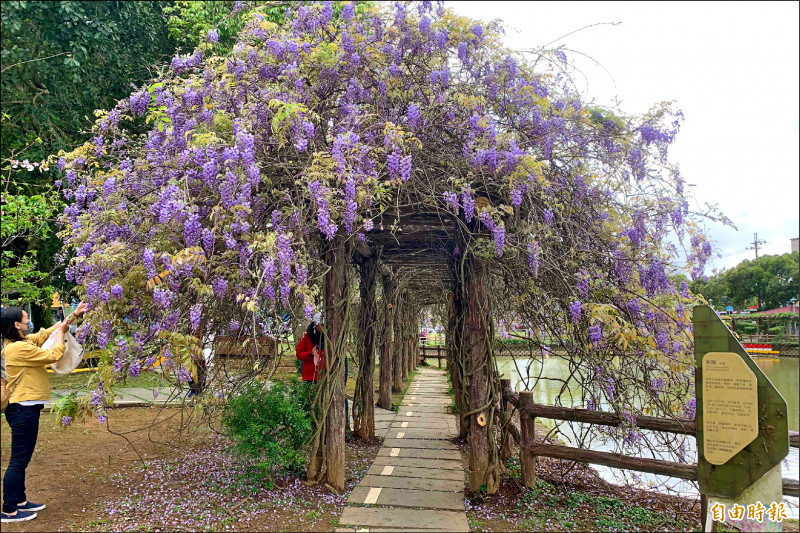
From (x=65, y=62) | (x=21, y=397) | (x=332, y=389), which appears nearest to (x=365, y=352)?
(x=332, y=389)

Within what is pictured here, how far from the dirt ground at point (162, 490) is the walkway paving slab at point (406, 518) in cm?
18

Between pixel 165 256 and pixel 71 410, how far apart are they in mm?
1327

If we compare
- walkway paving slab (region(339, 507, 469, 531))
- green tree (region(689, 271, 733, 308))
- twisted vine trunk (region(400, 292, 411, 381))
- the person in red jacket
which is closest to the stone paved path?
walkway paving slab (region(339, 507, 469, 531))

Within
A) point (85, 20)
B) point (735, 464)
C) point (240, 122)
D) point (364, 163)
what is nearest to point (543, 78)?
point (364, 163)

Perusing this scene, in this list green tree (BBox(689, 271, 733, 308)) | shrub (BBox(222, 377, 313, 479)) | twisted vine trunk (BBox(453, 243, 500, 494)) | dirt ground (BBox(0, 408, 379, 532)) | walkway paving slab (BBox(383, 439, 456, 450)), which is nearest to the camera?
dirt ground (BBox(0, 408, 379, 532))

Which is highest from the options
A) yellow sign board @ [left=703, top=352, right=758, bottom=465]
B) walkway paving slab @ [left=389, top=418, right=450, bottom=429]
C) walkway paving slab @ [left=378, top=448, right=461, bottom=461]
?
yellow sign board @ [left=703, top=352, right=758, bottom=465]

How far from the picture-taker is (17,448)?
3.62 metres

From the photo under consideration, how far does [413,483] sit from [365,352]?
2.07 meters

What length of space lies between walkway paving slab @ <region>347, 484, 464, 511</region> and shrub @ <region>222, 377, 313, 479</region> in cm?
61

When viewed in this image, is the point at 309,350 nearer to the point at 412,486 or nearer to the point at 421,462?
the point at 412,486

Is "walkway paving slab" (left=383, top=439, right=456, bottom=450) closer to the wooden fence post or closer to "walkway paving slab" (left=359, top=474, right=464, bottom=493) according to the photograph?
"walkway paving slab" (left=359, top=474, right=464, bottom=493)

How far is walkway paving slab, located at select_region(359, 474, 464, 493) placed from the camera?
15.7 feet

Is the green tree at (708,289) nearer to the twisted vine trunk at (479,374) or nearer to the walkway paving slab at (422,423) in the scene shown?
the twisted vine trunk at (479,374)

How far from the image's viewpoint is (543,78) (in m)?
4.45
